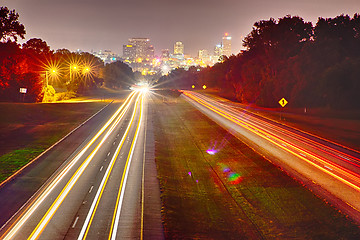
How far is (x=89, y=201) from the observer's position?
18281mm

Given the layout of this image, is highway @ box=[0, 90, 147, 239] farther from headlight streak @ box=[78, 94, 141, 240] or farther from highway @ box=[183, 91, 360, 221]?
highway @ box=[183, 91, 360, 221]

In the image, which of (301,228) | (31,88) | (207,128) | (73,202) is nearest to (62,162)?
(73,202)

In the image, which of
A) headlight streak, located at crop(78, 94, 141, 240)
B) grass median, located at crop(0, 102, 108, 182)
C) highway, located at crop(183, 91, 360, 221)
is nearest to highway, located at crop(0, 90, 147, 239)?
headlight streak, located at crop(78, 94, 141, 240)

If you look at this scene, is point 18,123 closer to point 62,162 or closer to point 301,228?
point 62,162

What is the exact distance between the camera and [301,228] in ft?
51.4

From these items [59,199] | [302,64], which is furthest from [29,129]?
[302,64]

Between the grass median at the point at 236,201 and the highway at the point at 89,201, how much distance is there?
1843 millimetres

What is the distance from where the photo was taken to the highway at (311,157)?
19659mm

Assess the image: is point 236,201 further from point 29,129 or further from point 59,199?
point 29,129

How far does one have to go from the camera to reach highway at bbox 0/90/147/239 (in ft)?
48.9


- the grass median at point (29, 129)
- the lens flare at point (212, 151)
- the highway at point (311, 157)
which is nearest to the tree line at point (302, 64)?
the highway at point (311, 157)

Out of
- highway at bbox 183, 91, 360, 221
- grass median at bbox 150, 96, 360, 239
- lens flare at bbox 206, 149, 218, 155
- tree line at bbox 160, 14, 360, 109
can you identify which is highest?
tree line at bbox 160, 14, 360, 109

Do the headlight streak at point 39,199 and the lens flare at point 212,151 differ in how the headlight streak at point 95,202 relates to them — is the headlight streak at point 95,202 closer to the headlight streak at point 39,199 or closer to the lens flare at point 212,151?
the headlight streak at point 39,199

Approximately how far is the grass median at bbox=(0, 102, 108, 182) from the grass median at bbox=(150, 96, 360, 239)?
10.9 meters
